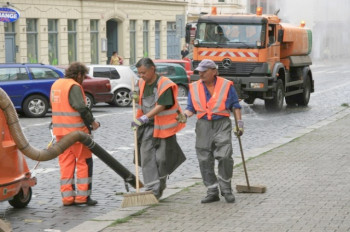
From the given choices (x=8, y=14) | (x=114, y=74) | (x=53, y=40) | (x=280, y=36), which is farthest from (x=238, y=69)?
(x=53, y=40)

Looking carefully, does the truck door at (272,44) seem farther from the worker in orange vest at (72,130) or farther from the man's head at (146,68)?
the worker in orange vest at (72,130)

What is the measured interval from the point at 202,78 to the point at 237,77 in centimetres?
1422

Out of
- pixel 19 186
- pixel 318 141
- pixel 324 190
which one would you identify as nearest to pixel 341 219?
pixel 324 190

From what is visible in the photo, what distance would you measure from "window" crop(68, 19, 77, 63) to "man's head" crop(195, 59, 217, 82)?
1333 inches

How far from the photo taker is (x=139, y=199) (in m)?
9.61

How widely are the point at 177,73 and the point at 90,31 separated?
16.2 metres

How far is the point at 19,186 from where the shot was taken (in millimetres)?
9305

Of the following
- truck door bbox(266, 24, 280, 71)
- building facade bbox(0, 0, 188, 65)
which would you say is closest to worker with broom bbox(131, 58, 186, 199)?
truck door bbox(266, 24, 280, 71)

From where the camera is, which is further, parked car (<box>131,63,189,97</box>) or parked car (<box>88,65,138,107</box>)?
parked car (<box>131,63,189,97</box>)

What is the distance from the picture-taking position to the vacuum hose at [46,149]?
895cm

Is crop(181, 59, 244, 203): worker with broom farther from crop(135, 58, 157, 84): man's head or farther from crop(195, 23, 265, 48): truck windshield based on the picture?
crop(195, 23, 265, 48): truck windshield

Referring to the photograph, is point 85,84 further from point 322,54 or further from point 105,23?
Result: point 322,54

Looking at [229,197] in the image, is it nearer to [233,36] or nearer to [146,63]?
[146,63]

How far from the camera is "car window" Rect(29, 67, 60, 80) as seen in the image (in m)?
23.4
